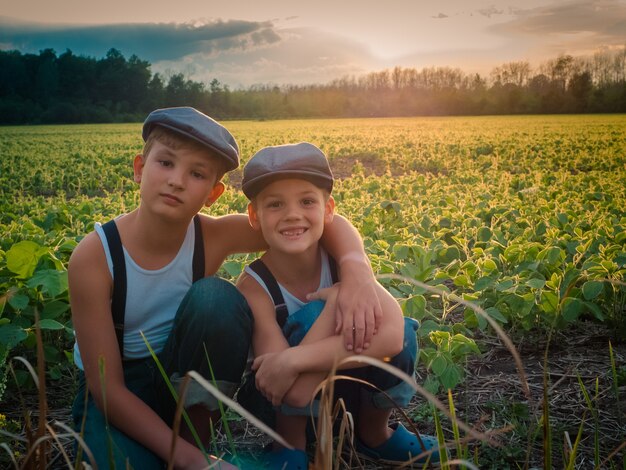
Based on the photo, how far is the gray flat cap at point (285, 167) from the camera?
181cm

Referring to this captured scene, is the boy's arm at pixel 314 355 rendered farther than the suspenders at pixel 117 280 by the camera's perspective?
No

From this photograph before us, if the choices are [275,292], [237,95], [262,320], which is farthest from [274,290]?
[237,95]

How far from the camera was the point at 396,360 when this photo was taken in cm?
182

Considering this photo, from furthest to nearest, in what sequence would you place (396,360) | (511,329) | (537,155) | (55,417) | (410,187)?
(537,155) → (410,187) → (511,329) → (55,417) → (396,360)

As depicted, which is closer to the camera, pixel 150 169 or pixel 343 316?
pixel 343 316

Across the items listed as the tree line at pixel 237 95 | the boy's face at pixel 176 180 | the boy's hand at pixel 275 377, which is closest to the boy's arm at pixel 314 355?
the boy's hand at pixel 275 377

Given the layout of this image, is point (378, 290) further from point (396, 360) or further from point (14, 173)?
point (14, 173)

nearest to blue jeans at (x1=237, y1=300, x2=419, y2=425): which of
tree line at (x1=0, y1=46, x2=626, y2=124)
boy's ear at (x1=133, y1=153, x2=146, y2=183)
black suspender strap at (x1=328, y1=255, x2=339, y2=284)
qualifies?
black suspender strap at (x1=328, y1=255, x2=339, y2=284)

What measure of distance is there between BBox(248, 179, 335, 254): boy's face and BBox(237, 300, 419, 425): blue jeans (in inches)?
8.1

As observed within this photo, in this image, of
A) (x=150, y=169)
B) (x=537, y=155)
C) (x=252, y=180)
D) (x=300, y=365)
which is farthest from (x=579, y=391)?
(x=537, y=155)

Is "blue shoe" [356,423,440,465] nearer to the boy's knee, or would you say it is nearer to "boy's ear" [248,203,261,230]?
the boy's knee

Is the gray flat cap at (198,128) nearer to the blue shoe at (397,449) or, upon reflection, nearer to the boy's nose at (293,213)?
the boy's nose at (293,213)

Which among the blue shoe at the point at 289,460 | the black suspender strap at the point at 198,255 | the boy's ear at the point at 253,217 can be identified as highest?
the boy's ear at the point at 253,217

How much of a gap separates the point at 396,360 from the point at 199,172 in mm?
841
